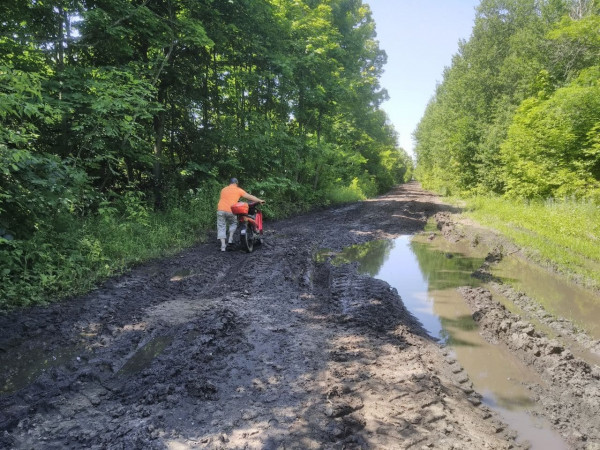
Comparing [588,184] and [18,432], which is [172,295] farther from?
[588,184]

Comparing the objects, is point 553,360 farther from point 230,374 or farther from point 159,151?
point 159,151

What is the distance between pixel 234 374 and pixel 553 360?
3.95 metres

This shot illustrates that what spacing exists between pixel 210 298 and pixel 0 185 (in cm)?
369

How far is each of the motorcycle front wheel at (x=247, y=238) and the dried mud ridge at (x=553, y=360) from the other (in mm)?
5258

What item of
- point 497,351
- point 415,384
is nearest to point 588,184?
point 497,351

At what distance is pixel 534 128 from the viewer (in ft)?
54.1

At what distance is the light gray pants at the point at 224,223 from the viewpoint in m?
9.30

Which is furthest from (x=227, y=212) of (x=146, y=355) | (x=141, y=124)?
(x=146, y=355)

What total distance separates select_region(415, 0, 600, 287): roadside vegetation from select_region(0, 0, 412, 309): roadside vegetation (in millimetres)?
9485

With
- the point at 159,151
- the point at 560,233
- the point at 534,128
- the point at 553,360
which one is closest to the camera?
the point at 553,360

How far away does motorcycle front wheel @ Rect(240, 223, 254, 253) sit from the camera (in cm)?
923

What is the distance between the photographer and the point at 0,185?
5.46 m

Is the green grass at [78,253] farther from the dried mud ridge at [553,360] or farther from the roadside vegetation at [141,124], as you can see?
the dried mud ridge at [553,360]

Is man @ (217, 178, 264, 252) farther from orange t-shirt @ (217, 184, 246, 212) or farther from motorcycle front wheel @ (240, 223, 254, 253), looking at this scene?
motorcycle front wheel @ (240, 223, 254, 253)
